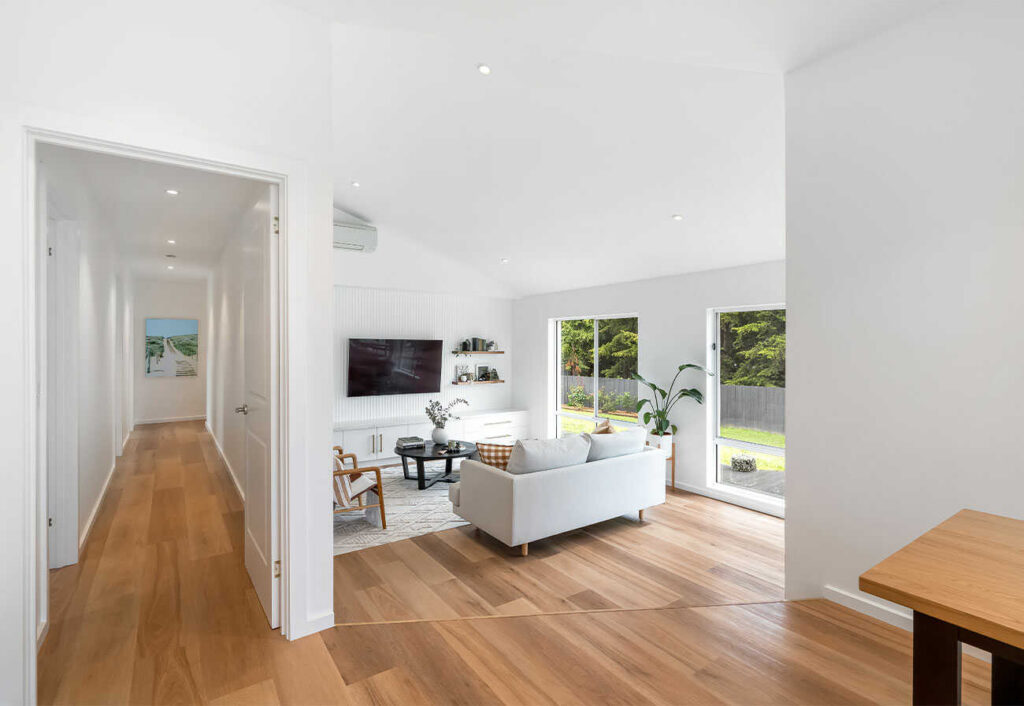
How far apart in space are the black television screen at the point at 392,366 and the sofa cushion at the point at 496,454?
310 cm

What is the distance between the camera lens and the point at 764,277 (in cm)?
484

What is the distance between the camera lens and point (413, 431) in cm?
670

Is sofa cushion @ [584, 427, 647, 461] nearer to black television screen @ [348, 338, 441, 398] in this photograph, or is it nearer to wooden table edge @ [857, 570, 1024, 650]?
wooden table edge @ [857, 570, 1024, 650]

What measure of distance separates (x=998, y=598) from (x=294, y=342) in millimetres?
2114

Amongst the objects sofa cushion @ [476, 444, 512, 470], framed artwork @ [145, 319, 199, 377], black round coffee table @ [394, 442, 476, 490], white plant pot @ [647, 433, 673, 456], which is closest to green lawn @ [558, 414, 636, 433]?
white plant pot @ [647, 433, 673, 456]

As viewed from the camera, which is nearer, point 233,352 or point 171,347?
point 233,352

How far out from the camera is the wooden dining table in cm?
→ 78

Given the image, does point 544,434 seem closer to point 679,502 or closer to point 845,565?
point 679,502

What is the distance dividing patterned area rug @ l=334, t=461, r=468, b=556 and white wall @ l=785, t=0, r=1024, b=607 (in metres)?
2.95

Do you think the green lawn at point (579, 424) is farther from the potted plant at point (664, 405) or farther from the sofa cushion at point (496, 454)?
the sofa cushion at point (496, 454)

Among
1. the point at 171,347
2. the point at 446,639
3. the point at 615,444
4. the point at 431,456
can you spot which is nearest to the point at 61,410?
the point at 446,639

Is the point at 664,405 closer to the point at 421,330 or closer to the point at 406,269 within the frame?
the point at 421,330

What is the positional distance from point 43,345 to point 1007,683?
3.02 meters

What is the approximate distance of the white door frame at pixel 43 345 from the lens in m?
1.57
